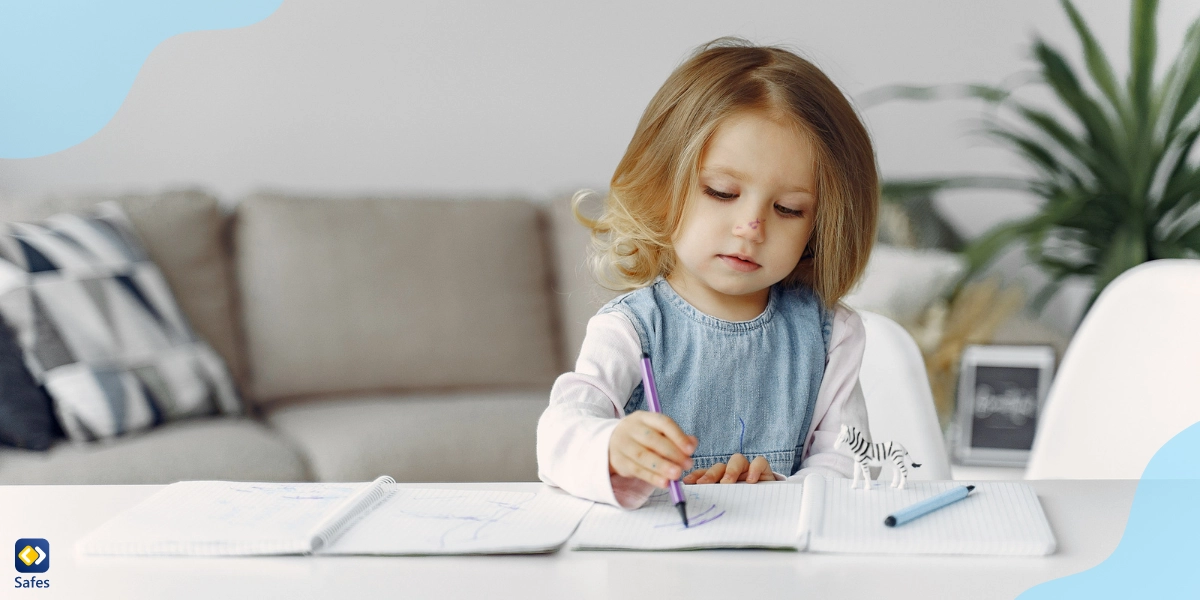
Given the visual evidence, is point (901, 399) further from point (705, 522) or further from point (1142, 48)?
point (1142, 48)

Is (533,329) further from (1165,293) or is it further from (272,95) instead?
(1165,293)

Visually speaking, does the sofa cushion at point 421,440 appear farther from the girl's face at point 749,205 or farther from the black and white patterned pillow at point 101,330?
the girl's face at point 749,205

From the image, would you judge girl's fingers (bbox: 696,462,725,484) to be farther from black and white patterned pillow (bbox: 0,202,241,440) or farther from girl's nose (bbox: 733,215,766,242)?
black and white patterned pillow (bbox: 0,202,241,440)

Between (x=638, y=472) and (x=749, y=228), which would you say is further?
(x=749, y=228)

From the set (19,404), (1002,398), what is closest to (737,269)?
(19,404)

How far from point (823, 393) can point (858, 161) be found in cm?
21

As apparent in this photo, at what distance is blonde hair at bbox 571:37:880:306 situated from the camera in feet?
2.67

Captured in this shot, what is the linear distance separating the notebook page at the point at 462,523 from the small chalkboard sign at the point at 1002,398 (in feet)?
6.18

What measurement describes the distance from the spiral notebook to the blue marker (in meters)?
0.19

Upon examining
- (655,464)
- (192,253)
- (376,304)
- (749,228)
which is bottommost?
(376,304)

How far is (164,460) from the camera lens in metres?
1.75

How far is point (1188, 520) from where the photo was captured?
2.09ft

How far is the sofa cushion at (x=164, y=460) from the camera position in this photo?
1.70m

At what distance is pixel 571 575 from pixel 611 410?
0.94 ft
